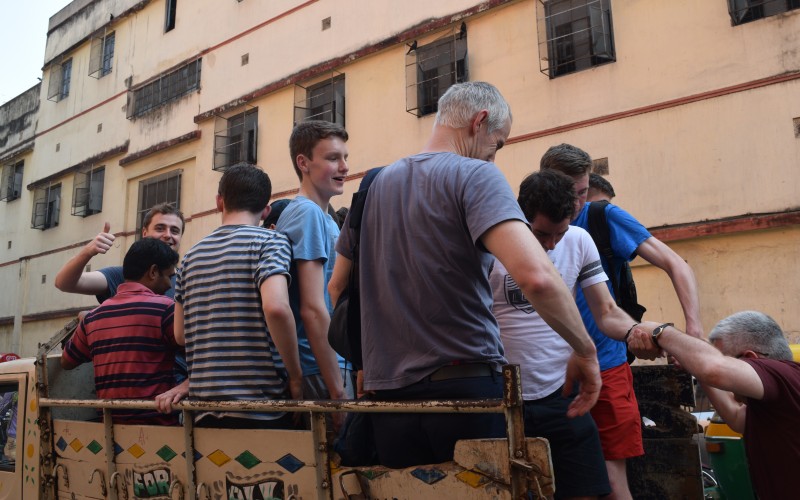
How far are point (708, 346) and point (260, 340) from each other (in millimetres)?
1610

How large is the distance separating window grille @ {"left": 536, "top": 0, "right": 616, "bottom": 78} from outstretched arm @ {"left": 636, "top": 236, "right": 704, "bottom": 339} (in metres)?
7.24

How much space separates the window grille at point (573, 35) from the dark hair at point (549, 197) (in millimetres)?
7939

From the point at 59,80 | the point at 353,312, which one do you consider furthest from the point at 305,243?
the point at 59,80

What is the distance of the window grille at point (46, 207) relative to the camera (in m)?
19.6

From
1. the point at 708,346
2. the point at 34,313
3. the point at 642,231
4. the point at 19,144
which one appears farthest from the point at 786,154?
the point at 19,144

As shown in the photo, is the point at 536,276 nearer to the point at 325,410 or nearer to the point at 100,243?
the point at 325,410

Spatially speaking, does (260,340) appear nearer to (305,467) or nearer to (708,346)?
(305,467)

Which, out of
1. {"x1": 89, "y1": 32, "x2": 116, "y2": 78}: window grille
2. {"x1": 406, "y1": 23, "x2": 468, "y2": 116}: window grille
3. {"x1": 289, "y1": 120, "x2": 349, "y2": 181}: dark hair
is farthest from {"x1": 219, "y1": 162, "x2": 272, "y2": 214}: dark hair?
{"x1": 89, "y1": 32, "x2": 116, "y2": 78}: window grille

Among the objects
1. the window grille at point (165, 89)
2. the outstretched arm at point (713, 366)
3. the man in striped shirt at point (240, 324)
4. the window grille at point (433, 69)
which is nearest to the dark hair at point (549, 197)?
the outstretched arm at point (713, 366)

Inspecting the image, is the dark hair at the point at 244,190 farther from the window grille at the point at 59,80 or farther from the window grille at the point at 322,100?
the window grille at the point at 59,80

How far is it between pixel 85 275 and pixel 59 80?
1992cm

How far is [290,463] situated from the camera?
215 centimetres

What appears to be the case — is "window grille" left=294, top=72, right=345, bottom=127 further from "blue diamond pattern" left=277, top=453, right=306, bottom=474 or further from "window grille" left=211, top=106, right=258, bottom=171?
"blue diamond pattern" left=277, top=453, right=306, bottom=474

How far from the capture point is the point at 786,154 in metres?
8.09
